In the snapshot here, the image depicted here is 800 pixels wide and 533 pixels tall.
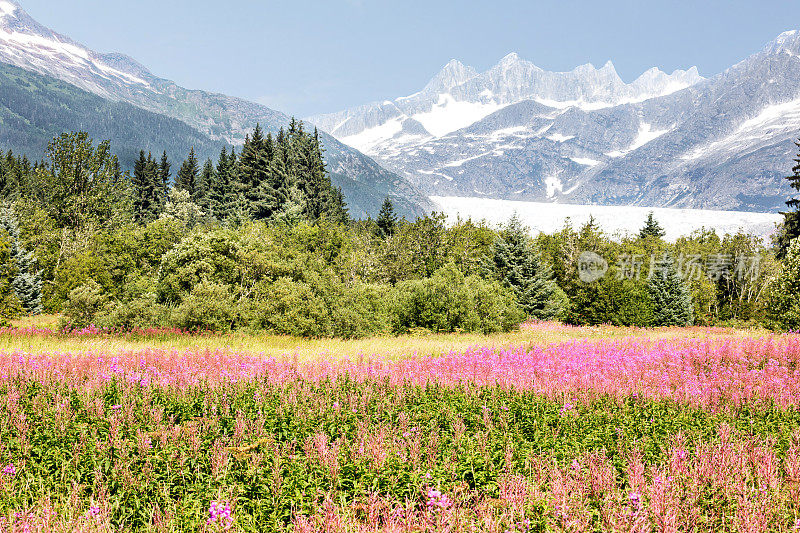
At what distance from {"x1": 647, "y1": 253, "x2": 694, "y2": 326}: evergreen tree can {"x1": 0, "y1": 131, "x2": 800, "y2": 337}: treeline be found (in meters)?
0.10

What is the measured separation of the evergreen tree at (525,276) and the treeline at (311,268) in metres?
0.11

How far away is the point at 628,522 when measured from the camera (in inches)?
124

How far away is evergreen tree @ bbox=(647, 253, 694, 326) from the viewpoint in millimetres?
33562

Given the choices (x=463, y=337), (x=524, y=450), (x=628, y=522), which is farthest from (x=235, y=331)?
(x=628, y=522)

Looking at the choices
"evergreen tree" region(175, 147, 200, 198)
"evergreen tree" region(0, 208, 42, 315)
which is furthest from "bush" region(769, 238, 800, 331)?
"evergreen tree" region(175, 147, 200, 198)

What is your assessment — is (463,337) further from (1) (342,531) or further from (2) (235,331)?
(1) (342,531)

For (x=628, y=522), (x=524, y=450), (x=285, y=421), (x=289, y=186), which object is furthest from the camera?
(x=289, y=186)

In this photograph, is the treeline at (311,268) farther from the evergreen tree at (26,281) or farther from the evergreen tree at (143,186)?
the evergreen tree at (143,186)

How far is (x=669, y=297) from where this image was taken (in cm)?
3394

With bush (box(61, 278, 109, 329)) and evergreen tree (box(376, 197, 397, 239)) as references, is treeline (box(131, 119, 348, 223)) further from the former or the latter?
bush (box(61, 278, 109, 329))

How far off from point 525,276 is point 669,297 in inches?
412

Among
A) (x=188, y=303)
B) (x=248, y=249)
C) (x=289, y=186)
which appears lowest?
(x=188, y=303)

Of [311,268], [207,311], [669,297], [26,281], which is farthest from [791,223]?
[26,281]

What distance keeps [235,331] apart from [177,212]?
46982 mm
